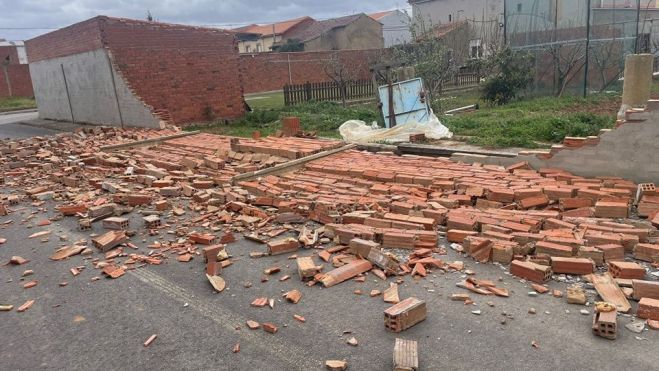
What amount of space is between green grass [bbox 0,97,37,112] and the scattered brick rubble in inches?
1170

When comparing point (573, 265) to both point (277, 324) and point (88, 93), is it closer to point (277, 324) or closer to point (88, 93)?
point (277, 324)

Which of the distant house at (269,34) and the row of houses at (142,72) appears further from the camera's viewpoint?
the distant house at (269,34)

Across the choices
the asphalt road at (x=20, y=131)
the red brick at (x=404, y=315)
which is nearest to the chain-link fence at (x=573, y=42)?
the red brick at (x=404, y=315)

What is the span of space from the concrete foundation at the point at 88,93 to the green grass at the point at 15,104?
13324mm

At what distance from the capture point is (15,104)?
35.6 m

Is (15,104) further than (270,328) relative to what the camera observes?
Yes

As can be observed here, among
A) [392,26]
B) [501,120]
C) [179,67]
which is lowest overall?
[501,120]

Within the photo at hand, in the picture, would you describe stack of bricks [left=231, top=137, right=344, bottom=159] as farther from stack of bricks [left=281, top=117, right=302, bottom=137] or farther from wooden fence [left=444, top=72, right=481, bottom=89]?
wooden fence [left=444, top=72, right=481, bottom=89]

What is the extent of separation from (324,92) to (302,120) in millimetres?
7977

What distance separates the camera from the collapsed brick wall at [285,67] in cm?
3416

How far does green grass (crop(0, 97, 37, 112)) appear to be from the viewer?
112ft

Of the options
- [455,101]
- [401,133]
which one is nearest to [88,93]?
[401,133]

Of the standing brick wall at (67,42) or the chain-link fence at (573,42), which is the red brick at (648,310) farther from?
the chain-link fence at (573,42)

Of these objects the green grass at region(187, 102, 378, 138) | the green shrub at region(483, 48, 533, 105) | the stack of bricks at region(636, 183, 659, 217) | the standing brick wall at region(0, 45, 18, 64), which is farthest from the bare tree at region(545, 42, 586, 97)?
the standing brick wall at region(0, 45, 18, 64)
